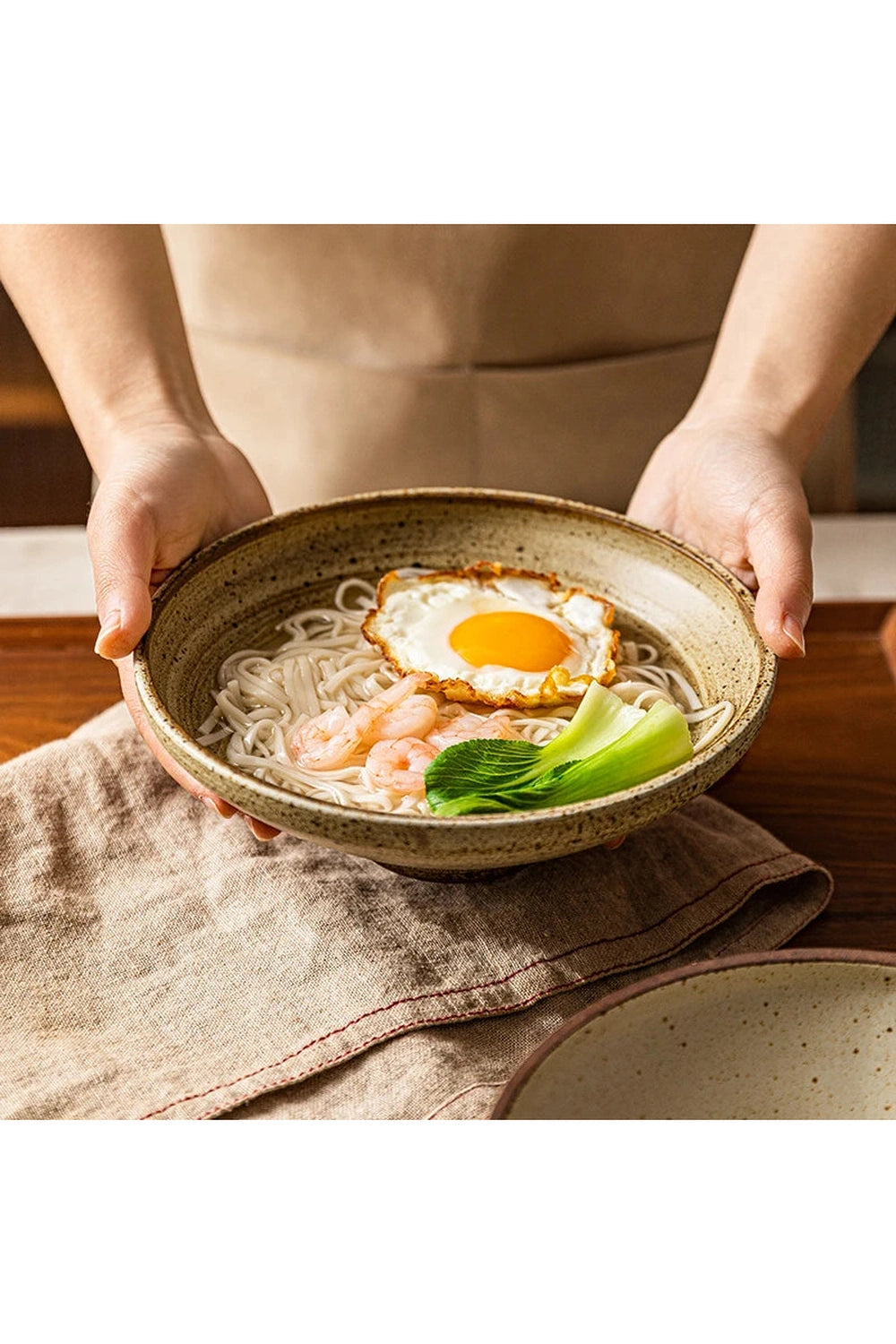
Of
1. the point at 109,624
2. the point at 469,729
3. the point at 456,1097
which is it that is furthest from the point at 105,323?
the point at 456,1097

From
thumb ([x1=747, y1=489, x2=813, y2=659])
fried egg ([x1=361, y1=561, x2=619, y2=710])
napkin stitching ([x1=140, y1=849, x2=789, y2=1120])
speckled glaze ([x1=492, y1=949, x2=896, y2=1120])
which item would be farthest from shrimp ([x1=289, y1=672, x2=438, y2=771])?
speckled glaze ([x1=492, y1=949, x2=896, y2=1120])

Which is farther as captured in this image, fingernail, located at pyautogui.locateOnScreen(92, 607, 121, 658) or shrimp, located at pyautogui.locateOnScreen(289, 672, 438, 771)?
shrimp, located at pyautogui.locateOnScreen(289, 672, 438, 771)

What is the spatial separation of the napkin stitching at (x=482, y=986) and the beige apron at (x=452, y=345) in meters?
1.58

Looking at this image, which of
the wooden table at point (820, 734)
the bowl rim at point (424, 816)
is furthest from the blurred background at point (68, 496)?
the bowl rim at point (424, 816)

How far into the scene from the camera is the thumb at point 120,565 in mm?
1780

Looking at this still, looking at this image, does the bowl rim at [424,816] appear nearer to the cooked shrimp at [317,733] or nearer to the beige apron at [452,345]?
the cooked shrimp at [317,733]

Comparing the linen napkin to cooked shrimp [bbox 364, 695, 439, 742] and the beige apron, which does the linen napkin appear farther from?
the beige apron

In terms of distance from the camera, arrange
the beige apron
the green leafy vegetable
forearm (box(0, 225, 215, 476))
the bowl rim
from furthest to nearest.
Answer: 1. the beige apron
2. forearm (box(0, 225, 215, 476))
3. the green leafy vegetable
4. the bowl rim

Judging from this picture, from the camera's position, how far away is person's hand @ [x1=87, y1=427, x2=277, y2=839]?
1.81 meters

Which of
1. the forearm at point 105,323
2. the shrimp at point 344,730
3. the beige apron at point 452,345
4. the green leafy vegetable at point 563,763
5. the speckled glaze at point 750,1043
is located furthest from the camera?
the beige apron at point 452,345

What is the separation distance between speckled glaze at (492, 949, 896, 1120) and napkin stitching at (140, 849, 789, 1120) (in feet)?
1.31

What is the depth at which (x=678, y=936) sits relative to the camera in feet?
5.76

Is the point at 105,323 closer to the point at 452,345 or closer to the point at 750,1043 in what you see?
the point at 452,345

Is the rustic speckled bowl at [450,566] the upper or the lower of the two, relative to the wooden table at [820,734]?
upper
